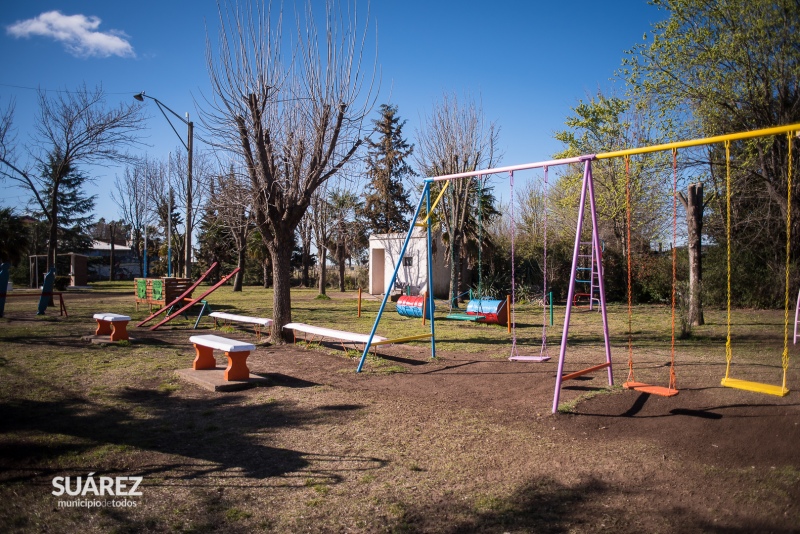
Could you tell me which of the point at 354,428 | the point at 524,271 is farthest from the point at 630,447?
the point at 524,271

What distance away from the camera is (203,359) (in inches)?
345

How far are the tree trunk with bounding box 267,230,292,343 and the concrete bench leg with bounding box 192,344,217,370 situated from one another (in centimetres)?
272

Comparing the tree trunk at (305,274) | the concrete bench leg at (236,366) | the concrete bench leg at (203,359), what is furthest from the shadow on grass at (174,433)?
the tree trunk at (305,274)

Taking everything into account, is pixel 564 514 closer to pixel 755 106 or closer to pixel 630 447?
pixel 630 447

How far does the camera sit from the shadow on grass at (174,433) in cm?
470

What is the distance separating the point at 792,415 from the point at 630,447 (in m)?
1.87

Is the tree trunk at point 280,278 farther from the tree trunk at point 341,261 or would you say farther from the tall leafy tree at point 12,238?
the tall leafy tree at point 12,238

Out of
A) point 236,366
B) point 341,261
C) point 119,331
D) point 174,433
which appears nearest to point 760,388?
point 174,433

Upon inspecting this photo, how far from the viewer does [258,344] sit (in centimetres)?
1174

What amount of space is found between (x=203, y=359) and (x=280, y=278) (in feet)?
10.0

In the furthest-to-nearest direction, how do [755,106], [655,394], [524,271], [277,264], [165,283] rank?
1. [524,271]
2. [165,283]
3. [755,106]
4. [277,264]
5. [655,394]

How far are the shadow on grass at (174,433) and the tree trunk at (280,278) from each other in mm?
4274

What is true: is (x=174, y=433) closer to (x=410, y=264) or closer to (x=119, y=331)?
(x=119, y=331)

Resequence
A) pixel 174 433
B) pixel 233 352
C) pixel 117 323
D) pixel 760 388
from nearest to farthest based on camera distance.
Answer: pixel 174 433
pixel 760 388
pixel 233 352
pixel 117 323
